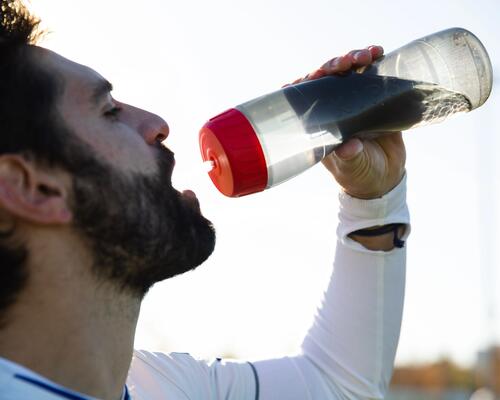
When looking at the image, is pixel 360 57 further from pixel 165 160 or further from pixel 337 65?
pixel 165 160

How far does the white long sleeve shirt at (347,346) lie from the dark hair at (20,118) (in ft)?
2.05

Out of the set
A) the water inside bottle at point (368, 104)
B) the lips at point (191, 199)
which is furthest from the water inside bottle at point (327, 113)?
the lips at point (191, 199)

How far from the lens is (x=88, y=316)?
2361mm

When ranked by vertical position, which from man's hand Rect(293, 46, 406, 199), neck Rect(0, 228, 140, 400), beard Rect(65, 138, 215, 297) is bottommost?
neck Rect(0, 228, 140, 400)

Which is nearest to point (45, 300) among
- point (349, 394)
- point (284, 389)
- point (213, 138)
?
point (213, 138)

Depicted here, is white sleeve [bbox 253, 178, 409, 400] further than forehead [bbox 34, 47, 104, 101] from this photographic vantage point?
Yes

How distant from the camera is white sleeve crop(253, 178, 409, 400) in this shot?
2900 mm

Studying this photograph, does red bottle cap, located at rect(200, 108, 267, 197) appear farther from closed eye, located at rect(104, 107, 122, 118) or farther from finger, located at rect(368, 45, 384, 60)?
finger, located at rect(368, 45, 384, 60)

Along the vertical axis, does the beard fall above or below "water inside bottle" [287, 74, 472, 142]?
below

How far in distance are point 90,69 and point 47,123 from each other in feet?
0.93

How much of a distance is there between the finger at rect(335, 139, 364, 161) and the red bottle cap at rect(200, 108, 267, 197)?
12.4 inches

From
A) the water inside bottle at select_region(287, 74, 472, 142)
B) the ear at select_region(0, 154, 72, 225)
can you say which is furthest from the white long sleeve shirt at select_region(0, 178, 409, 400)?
the ear at select_region(0, 154, 72, 225)

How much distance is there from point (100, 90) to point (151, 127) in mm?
183

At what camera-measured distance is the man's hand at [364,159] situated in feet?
8.85
